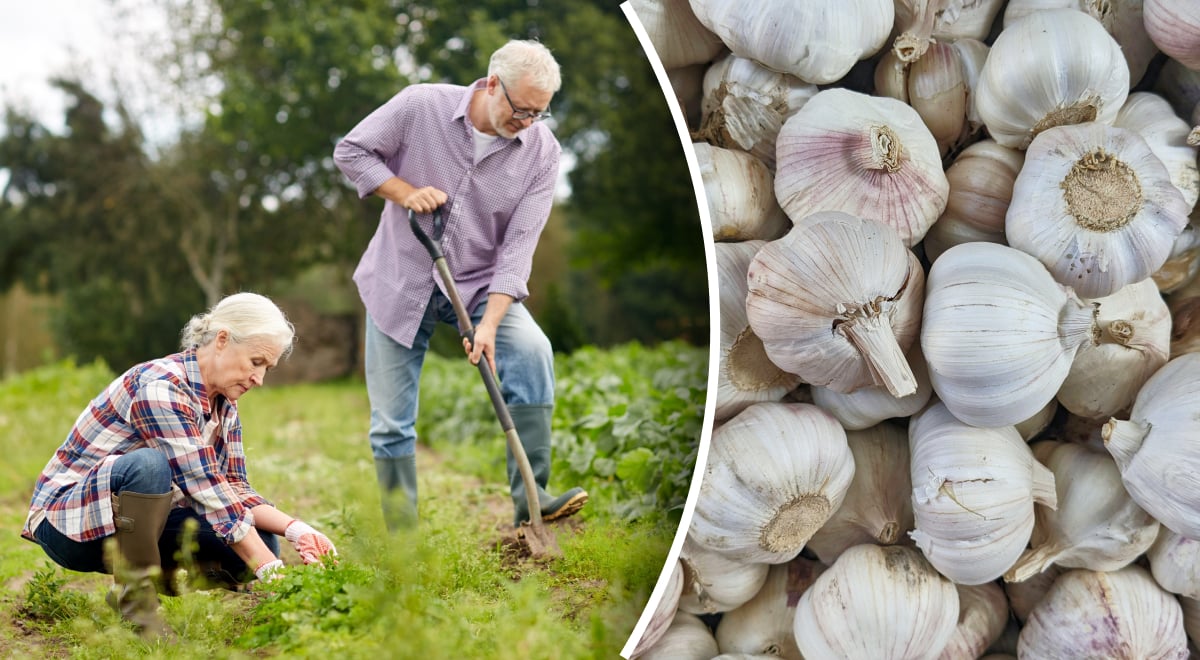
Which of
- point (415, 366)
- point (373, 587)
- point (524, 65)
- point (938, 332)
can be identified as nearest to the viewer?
point (373, 587)

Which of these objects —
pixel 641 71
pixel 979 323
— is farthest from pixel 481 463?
pixel 979 323

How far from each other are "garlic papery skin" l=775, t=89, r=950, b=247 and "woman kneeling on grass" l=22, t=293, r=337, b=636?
3.12 ft

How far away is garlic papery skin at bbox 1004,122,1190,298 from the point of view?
5.20 feet

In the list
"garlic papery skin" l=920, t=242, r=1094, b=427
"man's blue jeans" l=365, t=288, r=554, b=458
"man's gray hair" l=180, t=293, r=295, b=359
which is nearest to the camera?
"garlic papery skin" l=920, t=242, r=1094, b=427

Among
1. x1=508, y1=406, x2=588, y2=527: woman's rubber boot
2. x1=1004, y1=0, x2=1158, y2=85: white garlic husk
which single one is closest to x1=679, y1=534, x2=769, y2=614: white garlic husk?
x1=508, y1=406, x2=588, y2=527: woman's rubber boot

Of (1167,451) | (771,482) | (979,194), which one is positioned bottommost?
(1167,451)

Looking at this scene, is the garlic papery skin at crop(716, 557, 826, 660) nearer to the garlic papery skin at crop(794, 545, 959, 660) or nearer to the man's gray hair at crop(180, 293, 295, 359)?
the garlic papery skin at crop(794, 545, 959, 660)

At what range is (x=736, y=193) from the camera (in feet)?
5.49

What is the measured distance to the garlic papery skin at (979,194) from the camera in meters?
1.68

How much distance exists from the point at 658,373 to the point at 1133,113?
147 cm

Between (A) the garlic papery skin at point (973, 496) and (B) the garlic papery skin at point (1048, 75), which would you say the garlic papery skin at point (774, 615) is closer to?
(A) the garlic papery skin at point (973, 496)

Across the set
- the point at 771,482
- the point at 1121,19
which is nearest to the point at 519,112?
the point at 771,482

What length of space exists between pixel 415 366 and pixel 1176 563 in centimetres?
149

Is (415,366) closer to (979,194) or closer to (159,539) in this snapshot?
(159,539)
